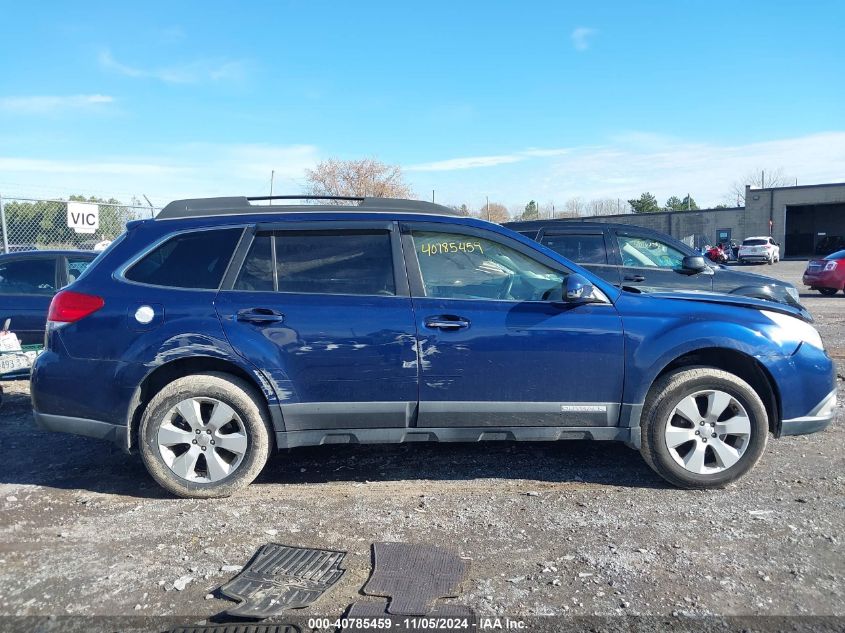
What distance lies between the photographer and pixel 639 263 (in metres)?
8.40

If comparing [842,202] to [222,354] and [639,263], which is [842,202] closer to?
[639,263]

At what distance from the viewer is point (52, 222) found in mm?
13250

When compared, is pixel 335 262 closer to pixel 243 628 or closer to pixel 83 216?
pixel 243 628

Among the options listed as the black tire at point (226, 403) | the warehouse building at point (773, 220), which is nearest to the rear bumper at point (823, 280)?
the black tire at point (226, 403)

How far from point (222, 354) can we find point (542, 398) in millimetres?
2114

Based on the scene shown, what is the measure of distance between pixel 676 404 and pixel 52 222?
1299 centimetres

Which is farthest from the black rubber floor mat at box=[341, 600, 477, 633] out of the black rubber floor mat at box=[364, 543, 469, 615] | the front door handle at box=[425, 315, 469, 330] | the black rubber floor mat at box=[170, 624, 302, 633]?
the front door handle at box=[425, 315, 469, 330]

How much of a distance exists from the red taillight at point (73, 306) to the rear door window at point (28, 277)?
399 centimetres

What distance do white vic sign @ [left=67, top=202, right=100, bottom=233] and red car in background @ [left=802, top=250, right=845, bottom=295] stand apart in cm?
1753

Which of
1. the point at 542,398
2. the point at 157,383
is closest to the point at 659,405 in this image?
the point at 542,398

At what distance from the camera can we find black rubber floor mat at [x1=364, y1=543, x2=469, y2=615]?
3.10 meters

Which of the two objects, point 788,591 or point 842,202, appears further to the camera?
point 842,202

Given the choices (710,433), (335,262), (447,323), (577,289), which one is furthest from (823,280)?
(335,262)

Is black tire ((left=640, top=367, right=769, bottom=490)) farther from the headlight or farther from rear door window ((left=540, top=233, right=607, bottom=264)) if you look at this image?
rear door window ((left=540, top=233, right=607, bottom=264))
